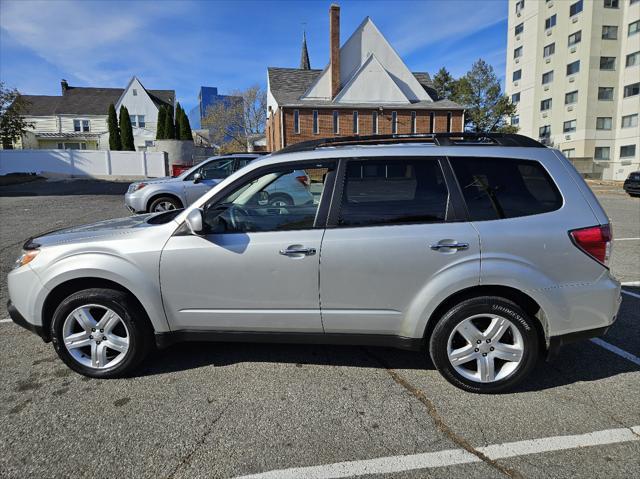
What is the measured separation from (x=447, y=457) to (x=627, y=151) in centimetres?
4593

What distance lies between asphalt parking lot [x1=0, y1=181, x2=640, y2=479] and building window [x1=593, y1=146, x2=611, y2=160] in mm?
44092

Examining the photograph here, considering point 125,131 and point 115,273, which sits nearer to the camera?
point 115,273

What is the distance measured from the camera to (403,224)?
3.05 metres

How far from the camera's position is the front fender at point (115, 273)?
10.4ft

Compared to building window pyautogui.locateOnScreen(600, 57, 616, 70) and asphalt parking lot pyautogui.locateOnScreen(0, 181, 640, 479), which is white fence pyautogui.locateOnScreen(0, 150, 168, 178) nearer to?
asphalt parking lot pyautogui.locateOnScreen(0, 181, 640, 479)

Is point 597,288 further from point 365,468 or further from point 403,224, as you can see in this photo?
point 365,468

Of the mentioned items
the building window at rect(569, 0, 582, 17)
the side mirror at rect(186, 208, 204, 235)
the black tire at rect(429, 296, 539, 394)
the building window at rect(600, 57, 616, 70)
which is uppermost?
the building window at rect(569, 0, 582, 17)

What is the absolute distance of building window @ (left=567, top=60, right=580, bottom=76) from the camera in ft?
132

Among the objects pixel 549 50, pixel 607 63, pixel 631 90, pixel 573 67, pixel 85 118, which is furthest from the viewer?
pixel 85 118

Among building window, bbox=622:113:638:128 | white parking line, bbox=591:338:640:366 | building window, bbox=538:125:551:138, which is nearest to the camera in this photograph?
white parking line, bbox=591:338:640:366

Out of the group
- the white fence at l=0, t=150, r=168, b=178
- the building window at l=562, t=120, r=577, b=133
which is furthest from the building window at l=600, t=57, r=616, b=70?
the white fence at l=0, t=150, r=168, b=178

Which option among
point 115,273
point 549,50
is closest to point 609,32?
point 549,50

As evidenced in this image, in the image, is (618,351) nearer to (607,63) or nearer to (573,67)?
(607,63)

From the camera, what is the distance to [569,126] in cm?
4194
